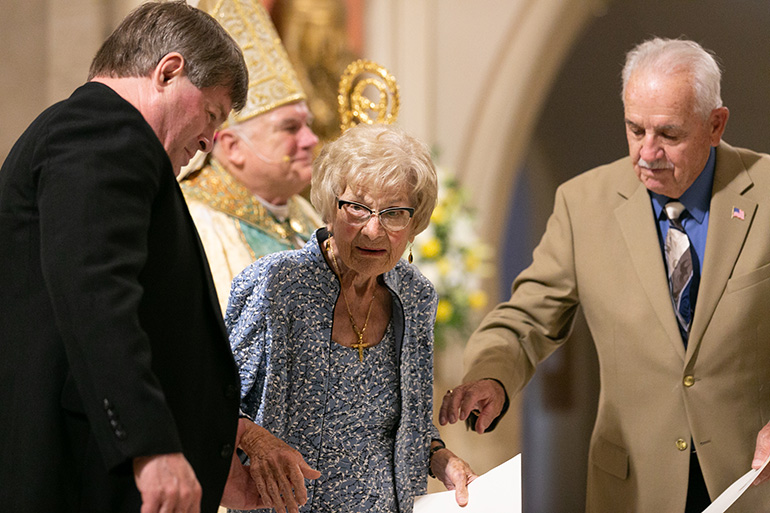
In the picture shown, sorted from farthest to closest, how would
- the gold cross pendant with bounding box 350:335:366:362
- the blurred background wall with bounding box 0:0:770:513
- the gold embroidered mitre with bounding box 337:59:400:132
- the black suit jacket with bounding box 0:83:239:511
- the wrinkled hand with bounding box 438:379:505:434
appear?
the blurred background wall with bounding box 0:0:770:513 → the gold embroidered mitre with bounding box 337:59:400:132 → the wrinkled hand with bounding box 438:379:505:434 → the gold cross pendant with bounding box 350:335:366:362 → the black suit jacket with bounding box 0:83:239:511

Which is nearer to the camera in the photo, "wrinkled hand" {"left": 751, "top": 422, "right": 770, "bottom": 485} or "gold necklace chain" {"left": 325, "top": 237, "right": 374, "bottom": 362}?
"gold necklace chain" {"left": 325, "top": 237, "right": 374, "bottom": 362}

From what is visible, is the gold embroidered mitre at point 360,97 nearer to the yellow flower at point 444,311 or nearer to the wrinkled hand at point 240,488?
the wrinkled hand at point 240,488

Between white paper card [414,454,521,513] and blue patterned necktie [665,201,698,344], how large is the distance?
807 mm

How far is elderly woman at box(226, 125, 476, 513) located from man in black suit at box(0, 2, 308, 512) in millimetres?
288

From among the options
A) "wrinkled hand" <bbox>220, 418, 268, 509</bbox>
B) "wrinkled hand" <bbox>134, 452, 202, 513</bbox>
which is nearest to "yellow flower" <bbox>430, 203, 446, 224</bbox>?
"wrinkled hand" <bbox>220, 418, 268, 509</bbox>

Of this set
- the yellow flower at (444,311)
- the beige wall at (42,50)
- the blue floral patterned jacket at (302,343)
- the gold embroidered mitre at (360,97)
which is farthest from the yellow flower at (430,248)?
the blue floral patterned jacket at (302,343)

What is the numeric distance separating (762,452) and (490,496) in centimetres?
82

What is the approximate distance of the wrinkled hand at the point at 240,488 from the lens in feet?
6.56

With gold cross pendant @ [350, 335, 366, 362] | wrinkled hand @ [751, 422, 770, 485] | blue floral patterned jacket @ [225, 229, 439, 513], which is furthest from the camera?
wrinkled hand @ [751, 422, 770, 485]

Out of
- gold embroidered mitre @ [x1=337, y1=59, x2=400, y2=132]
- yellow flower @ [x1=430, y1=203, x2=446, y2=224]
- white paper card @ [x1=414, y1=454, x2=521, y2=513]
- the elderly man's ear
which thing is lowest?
white paper card @ [x1=414, y1=454, x2=521, y2=513]

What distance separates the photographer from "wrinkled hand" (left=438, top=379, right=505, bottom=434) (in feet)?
8.16

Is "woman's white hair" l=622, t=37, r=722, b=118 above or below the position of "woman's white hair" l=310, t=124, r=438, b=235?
above

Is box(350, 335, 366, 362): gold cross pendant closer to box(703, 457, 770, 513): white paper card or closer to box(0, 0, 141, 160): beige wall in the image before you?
box(703, 457, 770, 513): white paper card

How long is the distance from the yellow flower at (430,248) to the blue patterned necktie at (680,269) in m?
2.35
